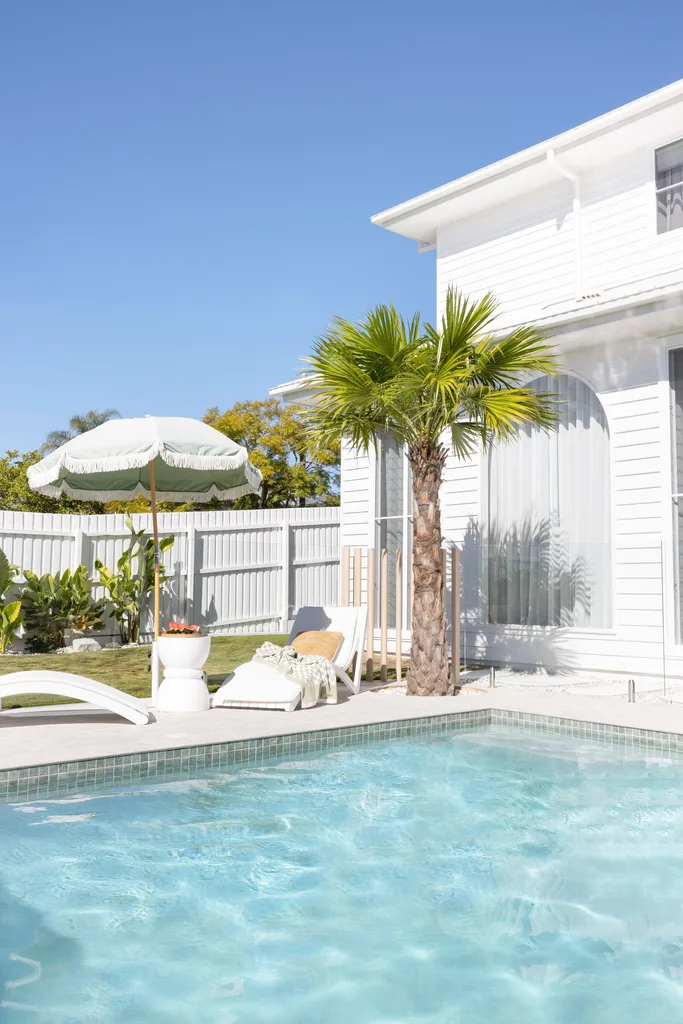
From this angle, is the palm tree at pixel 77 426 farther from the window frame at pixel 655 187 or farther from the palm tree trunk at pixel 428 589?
the palm tree trunk at pixel 428 589

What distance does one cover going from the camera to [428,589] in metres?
8.91

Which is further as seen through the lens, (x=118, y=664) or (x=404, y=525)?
(x=404, y=525)

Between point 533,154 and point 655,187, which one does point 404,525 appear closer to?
point 533,154

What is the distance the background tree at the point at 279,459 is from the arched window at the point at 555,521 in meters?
18.3

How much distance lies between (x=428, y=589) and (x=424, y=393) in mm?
1981

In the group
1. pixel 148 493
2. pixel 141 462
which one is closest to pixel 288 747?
pixel 141 462

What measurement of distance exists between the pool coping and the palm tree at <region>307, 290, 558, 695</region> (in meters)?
1.29

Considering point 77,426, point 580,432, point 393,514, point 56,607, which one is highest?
point 77,426

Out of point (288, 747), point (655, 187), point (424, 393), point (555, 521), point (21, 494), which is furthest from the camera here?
point (21, 494)

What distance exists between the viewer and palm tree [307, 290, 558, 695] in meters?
8.48

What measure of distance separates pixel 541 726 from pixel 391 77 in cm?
1571

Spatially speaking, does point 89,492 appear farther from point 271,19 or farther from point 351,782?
point 271,19

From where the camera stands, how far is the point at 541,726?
24.7 ft

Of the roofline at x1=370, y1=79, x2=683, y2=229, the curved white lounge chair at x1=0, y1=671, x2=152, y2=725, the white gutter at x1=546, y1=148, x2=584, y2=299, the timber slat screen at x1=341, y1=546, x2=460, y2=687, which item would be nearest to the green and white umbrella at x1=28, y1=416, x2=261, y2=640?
the curved white lounge chair at x1=0, y1=671, x2=152, y2=725
